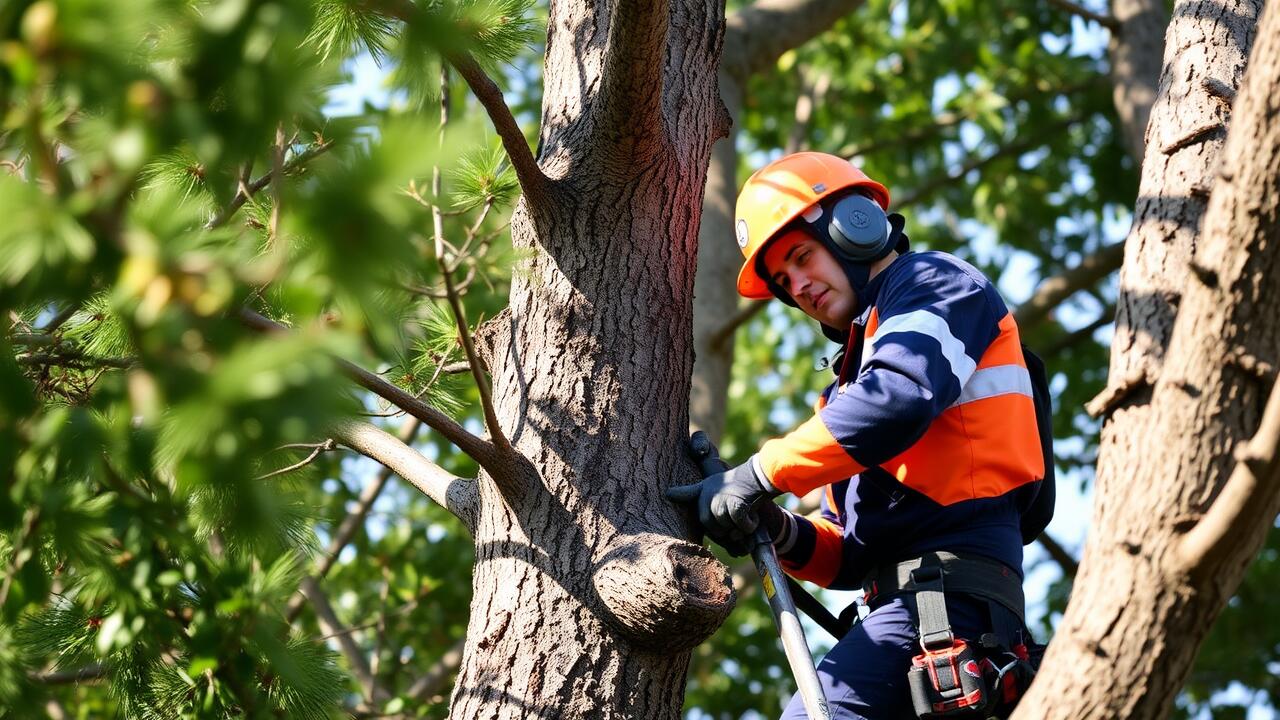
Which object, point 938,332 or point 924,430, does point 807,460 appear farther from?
point 938,332

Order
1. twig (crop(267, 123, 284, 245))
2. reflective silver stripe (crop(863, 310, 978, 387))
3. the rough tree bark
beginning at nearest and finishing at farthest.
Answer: twig (crop(267, 123, 284, 245)) → the rough tree bark → reflective silver stripe (crop(863, 310, 978, 387))

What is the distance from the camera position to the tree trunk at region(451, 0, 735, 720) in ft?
7.58

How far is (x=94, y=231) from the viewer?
1.24 metres

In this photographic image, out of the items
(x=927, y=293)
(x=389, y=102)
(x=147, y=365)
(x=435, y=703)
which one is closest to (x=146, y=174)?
(x=147, y=365)

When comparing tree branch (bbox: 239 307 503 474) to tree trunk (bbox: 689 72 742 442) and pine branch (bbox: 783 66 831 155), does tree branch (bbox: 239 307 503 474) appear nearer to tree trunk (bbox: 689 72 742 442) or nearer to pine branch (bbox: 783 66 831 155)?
tree trunk (bbox: 689 72 742 442)

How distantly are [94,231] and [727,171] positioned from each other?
158 inches

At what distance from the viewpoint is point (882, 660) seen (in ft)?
8.66

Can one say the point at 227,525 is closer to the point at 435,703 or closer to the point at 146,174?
the point at 146,174

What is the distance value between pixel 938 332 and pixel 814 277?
49 centimetres

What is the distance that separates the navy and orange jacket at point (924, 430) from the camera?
2543 mm

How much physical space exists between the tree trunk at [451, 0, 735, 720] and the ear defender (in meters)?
0.34

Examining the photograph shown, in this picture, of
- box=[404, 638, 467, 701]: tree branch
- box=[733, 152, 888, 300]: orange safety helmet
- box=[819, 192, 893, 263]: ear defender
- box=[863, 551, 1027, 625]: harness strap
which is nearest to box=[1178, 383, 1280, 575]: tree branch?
box=[863, 551, 1027, 625]: harness strap

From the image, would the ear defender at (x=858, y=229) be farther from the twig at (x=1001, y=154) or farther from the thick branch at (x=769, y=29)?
the twig at (x=1001, y=154)

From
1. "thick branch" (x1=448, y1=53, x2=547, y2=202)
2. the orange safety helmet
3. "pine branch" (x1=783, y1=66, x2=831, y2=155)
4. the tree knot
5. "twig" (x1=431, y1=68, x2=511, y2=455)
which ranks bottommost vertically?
the tree knot
